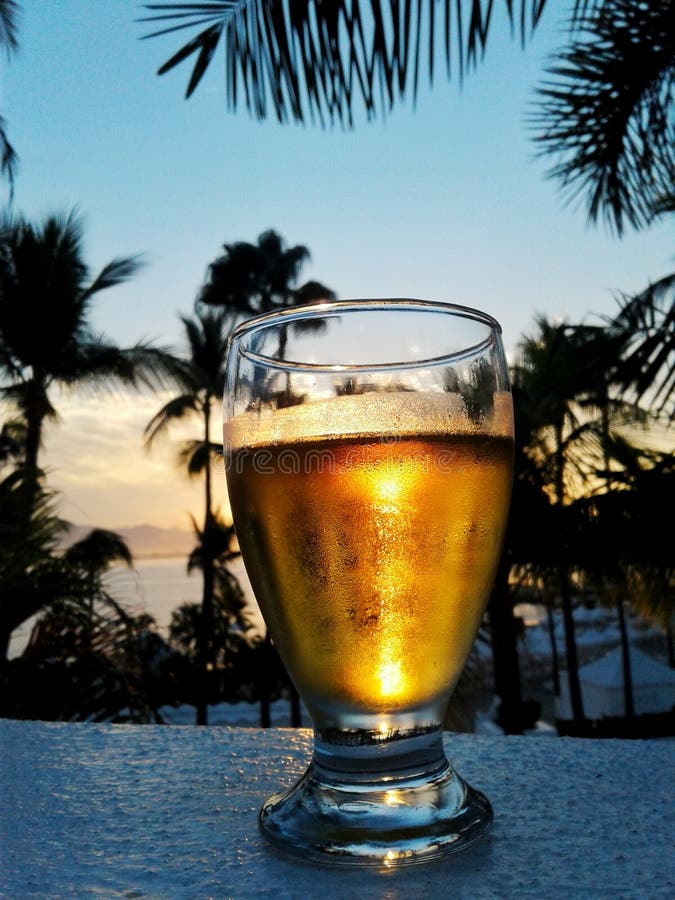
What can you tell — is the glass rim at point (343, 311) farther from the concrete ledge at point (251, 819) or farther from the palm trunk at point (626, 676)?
the palm trunk at point (626, 676)

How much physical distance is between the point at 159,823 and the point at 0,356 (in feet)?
45.2

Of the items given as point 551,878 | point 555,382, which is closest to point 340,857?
point 551,878

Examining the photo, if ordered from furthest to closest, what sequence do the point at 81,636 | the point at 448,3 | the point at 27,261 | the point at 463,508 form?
A: the point at 27,261 < the point at 81,636 < the point at 448,3 < the point at 463,508

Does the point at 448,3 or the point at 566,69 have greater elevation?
the point at 566,69

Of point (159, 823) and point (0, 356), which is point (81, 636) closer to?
point (159, 823)

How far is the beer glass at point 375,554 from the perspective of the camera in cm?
49

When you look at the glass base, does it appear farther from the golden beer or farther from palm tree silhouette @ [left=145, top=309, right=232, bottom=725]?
palm tree silhouette @ [left=145, top=309, right=232, bottom=725]

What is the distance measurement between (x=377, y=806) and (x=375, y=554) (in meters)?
0.14

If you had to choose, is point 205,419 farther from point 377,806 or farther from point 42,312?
point 377,806

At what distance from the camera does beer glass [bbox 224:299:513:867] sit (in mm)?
488

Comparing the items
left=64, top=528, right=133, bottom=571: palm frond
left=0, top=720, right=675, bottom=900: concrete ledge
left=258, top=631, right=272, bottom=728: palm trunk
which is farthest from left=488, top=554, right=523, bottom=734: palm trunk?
left=0, top=720, right=675, bottom=900: concrete ledge

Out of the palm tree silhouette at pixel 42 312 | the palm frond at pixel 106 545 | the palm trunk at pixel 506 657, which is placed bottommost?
the palm trunk at pixel 506 657

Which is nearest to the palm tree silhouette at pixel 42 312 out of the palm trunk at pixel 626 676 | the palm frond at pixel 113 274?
the palm frond at pixel 113 274

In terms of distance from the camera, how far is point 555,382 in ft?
43.2
